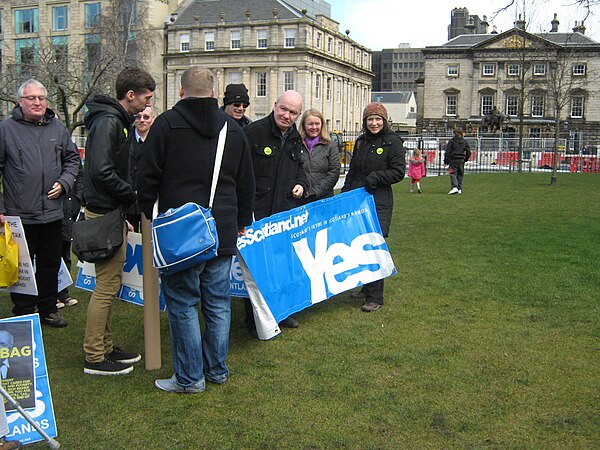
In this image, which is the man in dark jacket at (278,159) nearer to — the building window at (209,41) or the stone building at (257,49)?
the stone building at (257,49)

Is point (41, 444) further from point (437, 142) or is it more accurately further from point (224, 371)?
point (437, 142)

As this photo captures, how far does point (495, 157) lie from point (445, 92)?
45.0m

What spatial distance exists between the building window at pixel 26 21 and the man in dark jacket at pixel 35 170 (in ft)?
285

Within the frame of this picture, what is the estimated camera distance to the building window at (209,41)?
3228 inches

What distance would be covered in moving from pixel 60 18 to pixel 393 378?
287 ft

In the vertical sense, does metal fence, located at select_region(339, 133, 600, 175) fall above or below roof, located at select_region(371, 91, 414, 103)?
below

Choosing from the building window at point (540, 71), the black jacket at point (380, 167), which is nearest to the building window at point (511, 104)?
the building window at point (540, 71)

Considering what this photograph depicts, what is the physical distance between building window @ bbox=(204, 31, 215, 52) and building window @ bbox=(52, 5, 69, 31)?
55.3 ft

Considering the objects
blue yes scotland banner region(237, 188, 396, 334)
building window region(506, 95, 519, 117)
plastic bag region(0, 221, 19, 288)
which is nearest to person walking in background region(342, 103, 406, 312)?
blue yes scotland banner region(237, 188, 396, 334)

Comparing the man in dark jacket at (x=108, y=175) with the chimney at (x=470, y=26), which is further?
the chimney at (x=470, y=26)

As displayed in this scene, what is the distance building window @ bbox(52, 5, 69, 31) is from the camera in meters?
82.9

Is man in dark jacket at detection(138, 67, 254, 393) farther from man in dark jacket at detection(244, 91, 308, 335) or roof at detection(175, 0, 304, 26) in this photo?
roof at detection(175, 0, 304, 26)

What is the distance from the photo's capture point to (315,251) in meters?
6.79

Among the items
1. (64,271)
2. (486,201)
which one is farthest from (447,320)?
(486,201)
